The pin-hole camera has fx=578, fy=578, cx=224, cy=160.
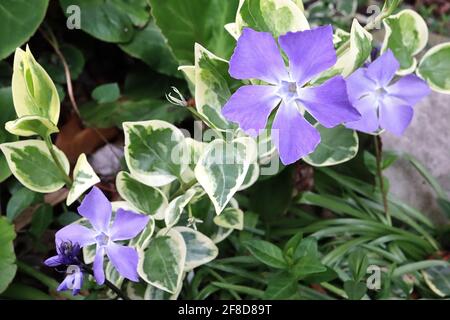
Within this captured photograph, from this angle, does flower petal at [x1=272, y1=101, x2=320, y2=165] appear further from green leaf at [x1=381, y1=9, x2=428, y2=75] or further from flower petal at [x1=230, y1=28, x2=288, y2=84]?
green leaf at [x1=381, y1=9, x2=428, y2=75]

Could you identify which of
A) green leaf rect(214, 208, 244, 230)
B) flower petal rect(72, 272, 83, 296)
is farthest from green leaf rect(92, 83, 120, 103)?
flower petal rect(72, 272, 83, 296)

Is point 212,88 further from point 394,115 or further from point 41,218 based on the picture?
point 41,218

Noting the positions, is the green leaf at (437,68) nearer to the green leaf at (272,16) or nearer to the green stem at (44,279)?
the green leaf at (272,16)

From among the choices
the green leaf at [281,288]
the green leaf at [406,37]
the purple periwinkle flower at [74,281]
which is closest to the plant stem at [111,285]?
the purple periwinkle flower at [74,281]

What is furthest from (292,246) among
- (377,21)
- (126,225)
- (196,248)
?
(377,21)
